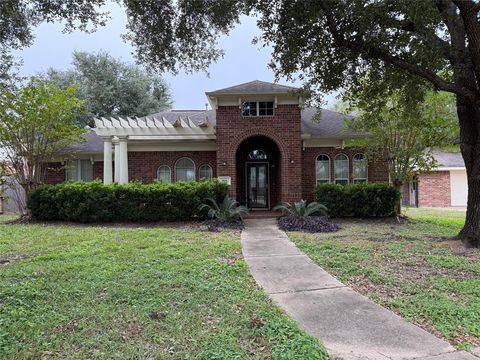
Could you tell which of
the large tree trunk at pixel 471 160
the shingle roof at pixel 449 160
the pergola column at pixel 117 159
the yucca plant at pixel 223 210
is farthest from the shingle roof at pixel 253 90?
the shingle roof at pixel 449 160

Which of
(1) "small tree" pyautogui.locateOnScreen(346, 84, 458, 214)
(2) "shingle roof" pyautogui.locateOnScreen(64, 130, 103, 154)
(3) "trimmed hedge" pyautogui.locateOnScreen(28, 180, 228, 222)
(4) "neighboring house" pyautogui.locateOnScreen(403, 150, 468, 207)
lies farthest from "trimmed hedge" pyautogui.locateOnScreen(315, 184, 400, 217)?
(4) "neighboring house" pyautogui.locateOnScreen(403, 150, 468, 207)

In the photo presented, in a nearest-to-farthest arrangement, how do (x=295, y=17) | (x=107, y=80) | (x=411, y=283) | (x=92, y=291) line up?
(x=92, y=291) < (x=411, y=283) < (x=295, y=17) < (x=107, y=80)

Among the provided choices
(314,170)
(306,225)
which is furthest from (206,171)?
(306,225)

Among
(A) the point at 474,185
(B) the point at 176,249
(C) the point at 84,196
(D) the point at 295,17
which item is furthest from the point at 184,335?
(C) the point at 84,196

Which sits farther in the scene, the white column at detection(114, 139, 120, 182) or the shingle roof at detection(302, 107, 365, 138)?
the shingle roof at detection(302, 107, 365, 138)

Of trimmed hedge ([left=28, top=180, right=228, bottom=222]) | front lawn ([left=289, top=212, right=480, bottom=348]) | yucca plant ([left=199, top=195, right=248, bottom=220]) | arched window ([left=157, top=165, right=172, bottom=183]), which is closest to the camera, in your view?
front lawn ([left=289, top=212, right=480, bottom=348])

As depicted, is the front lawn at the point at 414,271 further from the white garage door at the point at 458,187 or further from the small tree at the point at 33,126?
the white garage door at the point at 458,187

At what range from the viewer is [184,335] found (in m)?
3.46

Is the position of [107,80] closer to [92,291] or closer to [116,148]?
[116,148]

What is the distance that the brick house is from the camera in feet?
45.6

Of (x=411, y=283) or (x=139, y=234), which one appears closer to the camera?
(x=411, y=283)

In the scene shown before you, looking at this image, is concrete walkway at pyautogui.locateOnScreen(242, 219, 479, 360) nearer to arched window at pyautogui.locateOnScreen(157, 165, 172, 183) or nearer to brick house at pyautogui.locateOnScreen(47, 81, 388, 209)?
brick house at pyautogui.locateOnScreen(47, 81, 388, 209)

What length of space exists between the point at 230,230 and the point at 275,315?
6720mm

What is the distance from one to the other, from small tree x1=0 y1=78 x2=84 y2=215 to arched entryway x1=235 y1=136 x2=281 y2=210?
6.90m
